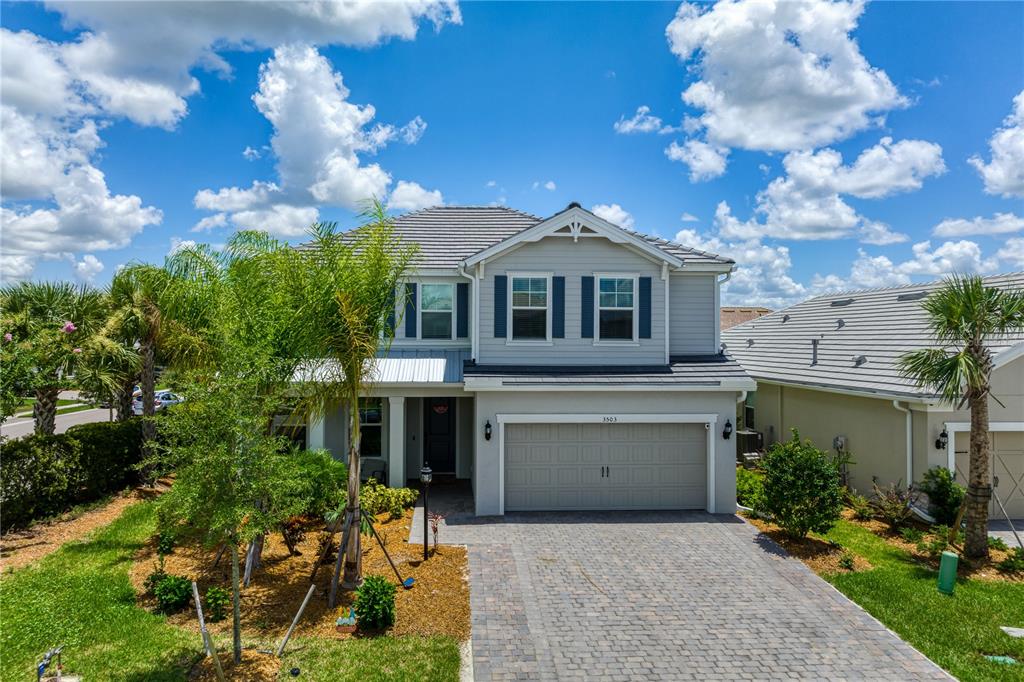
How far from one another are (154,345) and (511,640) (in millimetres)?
12875

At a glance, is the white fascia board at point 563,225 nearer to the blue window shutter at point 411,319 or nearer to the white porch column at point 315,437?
the blue window shutter at point 411,319

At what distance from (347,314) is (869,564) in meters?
10.6

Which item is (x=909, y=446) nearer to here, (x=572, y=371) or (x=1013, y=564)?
(x=1013, y=564)

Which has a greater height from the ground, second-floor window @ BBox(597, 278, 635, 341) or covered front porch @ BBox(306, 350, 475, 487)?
second-floor window @ BBox(597, 278, 635, 341)

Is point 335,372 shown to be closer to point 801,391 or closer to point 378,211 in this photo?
point 378,211

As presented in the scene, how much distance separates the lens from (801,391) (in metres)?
17.5

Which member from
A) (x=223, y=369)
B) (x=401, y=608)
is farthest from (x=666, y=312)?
(x=223, y=369)

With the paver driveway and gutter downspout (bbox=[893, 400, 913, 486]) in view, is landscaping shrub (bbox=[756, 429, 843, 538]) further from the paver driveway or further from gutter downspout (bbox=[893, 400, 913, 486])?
gutter downspout (bbox=[893, 400, 913, 486])

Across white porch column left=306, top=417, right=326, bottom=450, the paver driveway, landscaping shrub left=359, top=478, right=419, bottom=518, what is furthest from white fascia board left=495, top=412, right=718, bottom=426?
white porch column left=306, top=417, right=326, bottom=450

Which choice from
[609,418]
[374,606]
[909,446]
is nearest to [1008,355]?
[909,446]

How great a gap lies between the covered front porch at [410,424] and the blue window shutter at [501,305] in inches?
60.1

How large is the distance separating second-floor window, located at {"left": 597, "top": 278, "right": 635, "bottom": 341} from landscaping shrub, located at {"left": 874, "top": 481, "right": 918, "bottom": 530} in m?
6.76

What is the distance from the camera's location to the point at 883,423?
14039 millimetres

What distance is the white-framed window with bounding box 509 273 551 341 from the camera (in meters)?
14.2
